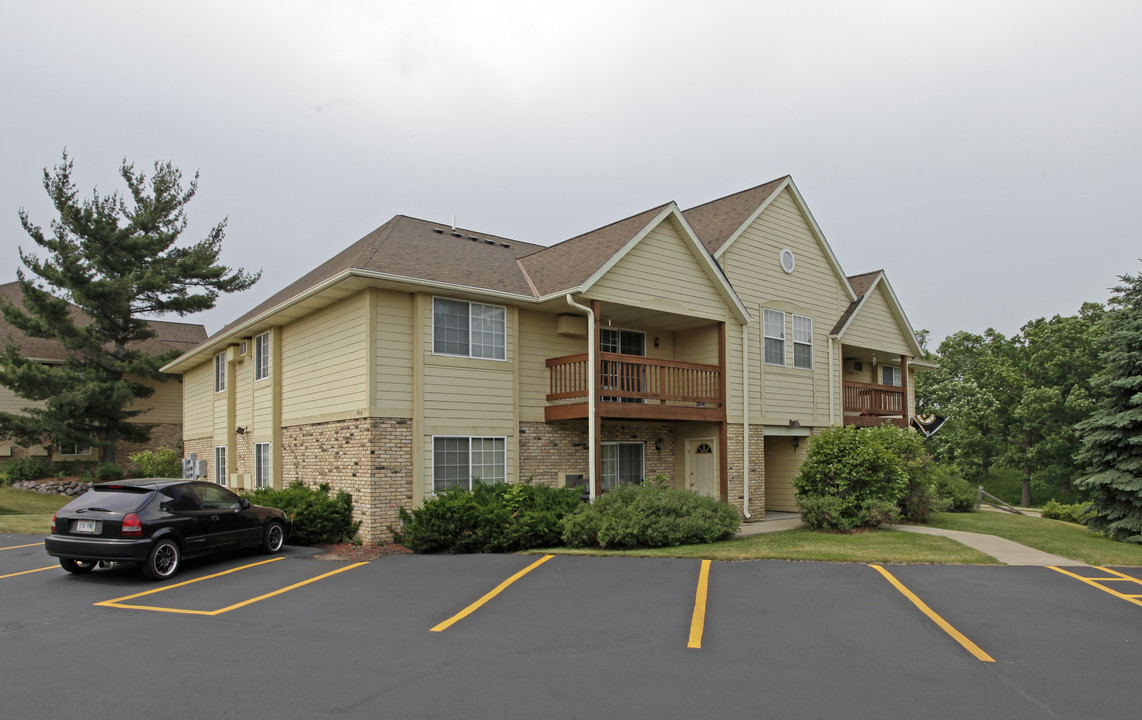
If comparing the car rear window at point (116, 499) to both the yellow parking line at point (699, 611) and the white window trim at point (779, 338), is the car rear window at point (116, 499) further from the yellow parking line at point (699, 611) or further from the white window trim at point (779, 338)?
the white window trim at point (779, 338)

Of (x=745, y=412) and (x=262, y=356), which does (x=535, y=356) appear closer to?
(x=745, y=412)

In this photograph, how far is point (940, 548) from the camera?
12.8 m

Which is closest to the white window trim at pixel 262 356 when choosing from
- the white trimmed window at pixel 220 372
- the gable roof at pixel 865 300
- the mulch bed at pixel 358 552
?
the white trimmed window at pixel 220 372

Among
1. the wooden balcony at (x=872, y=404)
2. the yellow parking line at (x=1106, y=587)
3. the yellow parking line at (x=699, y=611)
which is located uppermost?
the wooden balcony at (x=872, y=404)

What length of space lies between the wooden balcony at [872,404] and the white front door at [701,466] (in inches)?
232

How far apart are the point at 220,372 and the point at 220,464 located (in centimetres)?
296

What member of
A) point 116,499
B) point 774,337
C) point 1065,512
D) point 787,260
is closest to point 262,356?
point 116,499

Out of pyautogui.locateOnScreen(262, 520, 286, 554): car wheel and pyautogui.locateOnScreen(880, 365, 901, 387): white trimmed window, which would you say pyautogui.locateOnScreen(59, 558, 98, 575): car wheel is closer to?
pyautogui.locateOnScreen(262, 520, 286, 554): car wheel

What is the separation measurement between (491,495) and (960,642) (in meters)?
8.66

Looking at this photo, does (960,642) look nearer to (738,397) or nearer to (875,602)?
(875,602)

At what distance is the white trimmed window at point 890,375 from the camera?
26312mm

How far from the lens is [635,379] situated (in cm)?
1677

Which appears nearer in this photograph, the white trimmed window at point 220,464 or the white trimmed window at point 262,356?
the white trimmed window at point 262,356

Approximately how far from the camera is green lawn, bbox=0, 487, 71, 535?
18062 millimetres
